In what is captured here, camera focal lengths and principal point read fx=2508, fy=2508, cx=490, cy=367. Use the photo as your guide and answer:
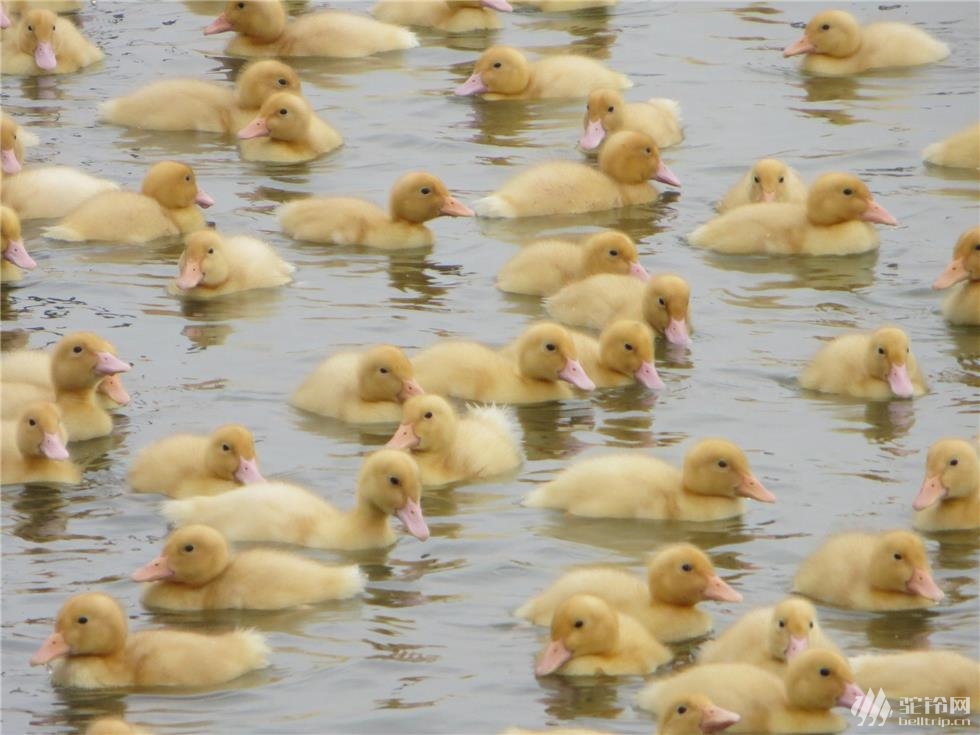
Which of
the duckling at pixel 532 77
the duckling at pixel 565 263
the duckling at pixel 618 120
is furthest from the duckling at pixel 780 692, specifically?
the duckling at pixel 532 77

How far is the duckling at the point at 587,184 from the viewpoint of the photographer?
14195mm

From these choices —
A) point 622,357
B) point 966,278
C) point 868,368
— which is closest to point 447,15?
point 966,278

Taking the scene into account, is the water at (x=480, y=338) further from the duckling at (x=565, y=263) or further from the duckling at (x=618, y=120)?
the duckling at (x=618, y=120)

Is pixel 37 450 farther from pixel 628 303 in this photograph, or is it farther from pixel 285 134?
pixel 285 134

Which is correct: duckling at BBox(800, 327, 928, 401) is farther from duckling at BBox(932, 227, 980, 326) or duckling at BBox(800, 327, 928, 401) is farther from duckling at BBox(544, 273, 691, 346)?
duckling at BBox(932, 227, 980, 326)

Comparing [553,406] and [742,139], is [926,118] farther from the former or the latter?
[553,406]

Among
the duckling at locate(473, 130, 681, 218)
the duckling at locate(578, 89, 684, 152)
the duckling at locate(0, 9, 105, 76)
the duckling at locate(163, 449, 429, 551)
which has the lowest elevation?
the duckling at locate(163, 449, 429, 551)

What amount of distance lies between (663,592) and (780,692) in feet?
2.68

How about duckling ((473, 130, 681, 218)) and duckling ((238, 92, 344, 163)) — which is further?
duckling ((238, 92, 344, 163))

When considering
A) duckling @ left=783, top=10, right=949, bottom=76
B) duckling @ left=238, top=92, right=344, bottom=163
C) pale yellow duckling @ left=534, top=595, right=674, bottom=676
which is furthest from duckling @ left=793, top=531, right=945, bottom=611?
duckling @ left=783, top=10, right=949, bottom=76

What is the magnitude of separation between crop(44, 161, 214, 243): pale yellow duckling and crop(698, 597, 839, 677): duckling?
5670 millimetres

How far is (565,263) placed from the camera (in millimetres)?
12812

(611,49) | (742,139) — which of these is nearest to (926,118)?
(742,139)

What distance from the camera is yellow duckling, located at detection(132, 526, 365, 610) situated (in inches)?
359
